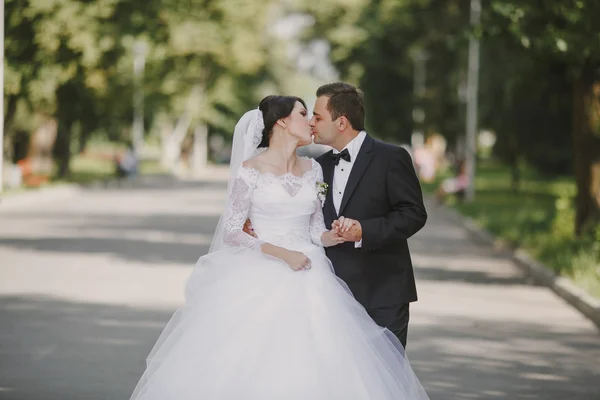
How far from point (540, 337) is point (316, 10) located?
75.6 meters

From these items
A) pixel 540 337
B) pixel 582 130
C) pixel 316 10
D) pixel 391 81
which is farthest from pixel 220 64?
pixel 540 337

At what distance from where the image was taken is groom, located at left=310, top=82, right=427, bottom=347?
6.39 meters

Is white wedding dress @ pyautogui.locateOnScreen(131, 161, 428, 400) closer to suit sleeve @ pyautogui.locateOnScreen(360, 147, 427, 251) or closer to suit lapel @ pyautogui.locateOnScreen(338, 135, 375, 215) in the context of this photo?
suit lapel @ pyautogui.locateOnScreen(338, 135, 375, 215)

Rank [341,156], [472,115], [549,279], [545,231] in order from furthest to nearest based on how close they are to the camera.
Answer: [472,115] < [545,231] < [549,279] < [341,156]

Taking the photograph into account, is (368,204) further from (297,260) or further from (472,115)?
(472,115)

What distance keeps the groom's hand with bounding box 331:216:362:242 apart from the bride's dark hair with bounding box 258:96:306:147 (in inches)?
24.0

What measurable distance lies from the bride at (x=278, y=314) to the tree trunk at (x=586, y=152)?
46.6ft

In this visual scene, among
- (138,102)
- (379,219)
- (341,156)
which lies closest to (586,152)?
(341,156)

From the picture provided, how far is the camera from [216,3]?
204ft

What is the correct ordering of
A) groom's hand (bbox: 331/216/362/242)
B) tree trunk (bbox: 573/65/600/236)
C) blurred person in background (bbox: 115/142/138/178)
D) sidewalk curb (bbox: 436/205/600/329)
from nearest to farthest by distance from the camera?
1. groom's hand (bbox: 331/216/362/242)
2. sidewalk curb (bbox: 436/205/600/329)
3. tree trunk (bbox: 573/65/600/236)
4. blurred person in background (bbox: 115/142/138/178)

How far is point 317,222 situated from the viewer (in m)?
6.68

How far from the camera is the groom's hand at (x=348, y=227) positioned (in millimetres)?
6270

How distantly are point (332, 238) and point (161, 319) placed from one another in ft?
21.2

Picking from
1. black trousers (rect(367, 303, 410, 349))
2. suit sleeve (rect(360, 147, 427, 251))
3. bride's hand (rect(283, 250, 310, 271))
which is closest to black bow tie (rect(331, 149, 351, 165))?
suit sleeve (rect(360, 147, 427, 251))
